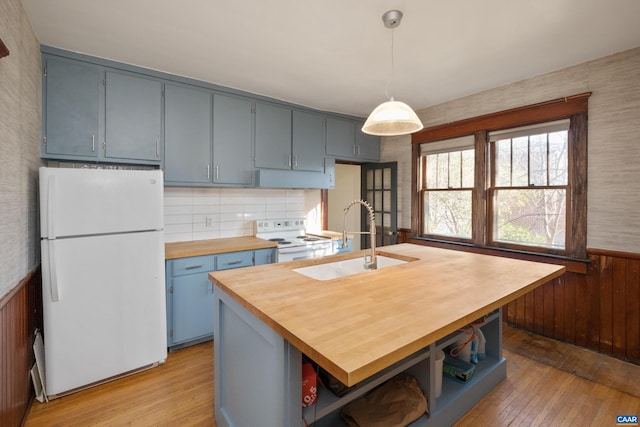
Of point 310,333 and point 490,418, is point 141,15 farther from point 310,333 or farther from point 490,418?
point 490,418

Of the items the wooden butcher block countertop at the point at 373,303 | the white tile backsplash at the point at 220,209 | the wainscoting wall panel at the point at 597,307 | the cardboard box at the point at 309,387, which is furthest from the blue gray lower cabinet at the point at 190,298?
the wainscoting wall panel at the point at 597,307

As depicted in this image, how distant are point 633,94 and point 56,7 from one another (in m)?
4.07

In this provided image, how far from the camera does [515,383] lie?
2139 mm

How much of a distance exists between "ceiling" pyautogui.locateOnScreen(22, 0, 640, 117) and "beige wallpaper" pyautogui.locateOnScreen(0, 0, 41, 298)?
0.79ft

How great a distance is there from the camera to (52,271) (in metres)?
1.91

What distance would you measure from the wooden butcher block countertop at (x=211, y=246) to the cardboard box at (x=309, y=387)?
1.72 metres

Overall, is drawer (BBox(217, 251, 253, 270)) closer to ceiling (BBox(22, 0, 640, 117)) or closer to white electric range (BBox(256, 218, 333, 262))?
Answer: white electric range (BBox(256, 218, 333, 262))

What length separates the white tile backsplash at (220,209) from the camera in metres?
3.06

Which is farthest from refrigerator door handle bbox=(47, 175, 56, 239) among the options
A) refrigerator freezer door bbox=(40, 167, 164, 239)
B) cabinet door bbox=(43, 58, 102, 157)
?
cabinet door bbox=(43, 58, 102, 157)

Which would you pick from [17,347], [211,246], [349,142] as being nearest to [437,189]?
[349,142]

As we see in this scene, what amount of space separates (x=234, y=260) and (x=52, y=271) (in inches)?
50.9

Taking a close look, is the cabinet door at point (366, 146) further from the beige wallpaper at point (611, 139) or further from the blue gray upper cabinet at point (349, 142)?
the beige wallpaper at point (611, 139)

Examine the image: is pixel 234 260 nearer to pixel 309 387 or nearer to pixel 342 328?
pixel 309 387

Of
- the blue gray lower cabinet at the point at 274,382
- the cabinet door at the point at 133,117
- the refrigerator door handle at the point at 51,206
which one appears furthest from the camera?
the cabinet door at the point at 133,117
